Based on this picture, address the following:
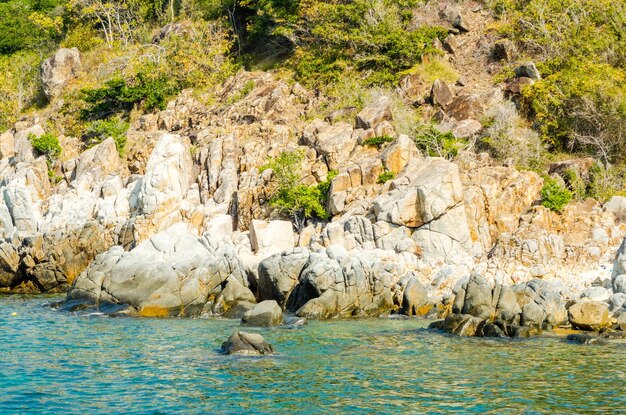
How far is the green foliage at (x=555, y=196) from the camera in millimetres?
39688

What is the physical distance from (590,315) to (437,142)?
19496mm

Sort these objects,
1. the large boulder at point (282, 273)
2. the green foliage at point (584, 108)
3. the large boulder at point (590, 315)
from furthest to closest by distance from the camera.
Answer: the green foliage at point (584, 108) → the large boulder at point (282, 273) → the large boulder at point (590, 315)

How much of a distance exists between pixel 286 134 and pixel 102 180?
47.4 ft

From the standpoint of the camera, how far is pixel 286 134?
52750 millimetres

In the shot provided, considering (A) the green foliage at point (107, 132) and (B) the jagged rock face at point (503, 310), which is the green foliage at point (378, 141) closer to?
(B) the jagged rock face at point (503, 310)

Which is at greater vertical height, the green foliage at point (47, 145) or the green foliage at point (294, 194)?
the green foliage at point (47, 145)

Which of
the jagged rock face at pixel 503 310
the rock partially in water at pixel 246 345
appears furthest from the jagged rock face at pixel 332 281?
the rock partially in water at pixel 246 345

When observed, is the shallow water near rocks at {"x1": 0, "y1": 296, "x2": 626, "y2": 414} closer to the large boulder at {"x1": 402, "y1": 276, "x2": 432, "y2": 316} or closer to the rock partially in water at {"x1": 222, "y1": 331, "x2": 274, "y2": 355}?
the rock partially in water at {"x1": 222, "y1": 331, "x2": 274, "y2": 355}

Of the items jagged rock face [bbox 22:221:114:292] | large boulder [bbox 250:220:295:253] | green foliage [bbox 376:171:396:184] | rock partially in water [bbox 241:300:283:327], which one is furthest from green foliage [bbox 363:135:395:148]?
rock partially in water [bbox 241:300:283:327]

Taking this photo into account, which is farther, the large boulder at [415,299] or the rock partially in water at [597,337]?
the large boulder at [415,299]

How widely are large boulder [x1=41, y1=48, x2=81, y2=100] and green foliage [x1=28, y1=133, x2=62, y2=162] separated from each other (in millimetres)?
16000

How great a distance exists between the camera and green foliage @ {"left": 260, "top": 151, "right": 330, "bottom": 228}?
43375 mm

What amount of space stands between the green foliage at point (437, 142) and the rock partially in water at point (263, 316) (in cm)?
1901

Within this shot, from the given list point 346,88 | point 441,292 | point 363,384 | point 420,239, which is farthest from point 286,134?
point 363,384
